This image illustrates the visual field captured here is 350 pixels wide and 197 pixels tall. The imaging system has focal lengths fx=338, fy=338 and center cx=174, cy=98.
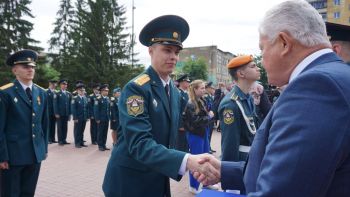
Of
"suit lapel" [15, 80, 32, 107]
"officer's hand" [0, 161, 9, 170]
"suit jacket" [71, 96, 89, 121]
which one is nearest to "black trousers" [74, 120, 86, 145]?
"suit jacket" [71, 96, 89, 121]

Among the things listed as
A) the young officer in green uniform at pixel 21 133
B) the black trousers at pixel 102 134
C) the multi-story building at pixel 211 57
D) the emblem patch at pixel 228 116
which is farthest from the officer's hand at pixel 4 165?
the multi-story building at pixel 211 57

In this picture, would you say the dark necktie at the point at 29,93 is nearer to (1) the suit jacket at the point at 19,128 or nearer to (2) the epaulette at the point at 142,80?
(1) the suit jacket at the point at 19,128

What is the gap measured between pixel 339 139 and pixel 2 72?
33056 mm

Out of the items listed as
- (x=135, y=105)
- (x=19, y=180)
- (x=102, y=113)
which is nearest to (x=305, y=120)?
(x=135, y=105)

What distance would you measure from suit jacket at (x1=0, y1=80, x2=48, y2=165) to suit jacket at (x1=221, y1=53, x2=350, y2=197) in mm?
3759

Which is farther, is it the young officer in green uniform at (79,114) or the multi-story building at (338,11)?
the multi-story building at (338,11)

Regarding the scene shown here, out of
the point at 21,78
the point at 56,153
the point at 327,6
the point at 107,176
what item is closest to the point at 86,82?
the point at 56,153

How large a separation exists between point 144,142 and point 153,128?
0.23 meters

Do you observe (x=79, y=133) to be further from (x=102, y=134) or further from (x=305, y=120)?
(x=305, y=120)

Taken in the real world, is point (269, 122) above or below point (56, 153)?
above

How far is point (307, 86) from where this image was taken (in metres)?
1.20

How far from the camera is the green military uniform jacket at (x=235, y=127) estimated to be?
3.72 metres

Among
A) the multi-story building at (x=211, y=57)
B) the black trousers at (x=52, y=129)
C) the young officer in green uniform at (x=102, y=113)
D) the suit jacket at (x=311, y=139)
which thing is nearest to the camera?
the suit jacket at (x=311, y=139)

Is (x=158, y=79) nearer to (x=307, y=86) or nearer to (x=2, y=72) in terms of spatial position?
(x=307, y=86)
